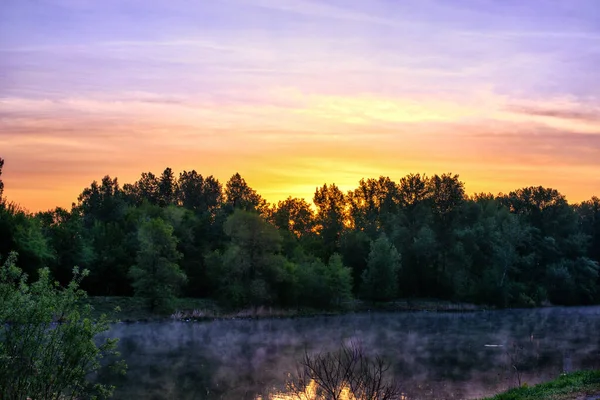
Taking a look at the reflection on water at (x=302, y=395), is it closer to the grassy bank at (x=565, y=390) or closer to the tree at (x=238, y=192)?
the grassy bank at (x=565, y=390)

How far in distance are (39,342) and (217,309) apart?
58.6 meters

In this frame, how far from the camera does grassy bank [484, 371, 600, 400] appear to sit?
2144 cm

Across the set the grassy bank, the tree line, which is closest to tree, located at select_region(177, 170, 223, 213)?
the tree line

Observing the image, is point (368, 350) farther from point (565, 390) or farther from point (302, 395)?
point (565, 390)

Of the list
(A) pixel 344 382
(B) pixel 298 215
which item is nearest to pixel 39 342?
(A) pixel 344 382

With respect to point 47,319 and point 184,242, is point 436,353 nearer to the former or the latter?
point 47,319

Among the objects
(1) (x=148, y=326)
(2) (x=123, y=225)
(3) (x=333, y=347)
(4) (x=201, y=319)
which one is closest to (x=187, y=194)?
(2) (x=123, y=225)

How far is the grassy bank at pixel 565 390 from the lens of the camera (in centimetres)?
2144

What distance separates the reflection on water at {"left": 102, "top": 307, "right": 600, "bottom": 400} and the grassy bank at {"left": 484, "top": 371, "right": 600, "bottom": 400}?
4892 millimetres

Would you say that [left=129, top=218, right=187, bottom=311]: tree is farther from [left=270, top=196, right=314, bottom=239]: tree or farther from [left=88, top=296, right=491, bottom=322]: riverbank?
[left=270, top=196, right=314, bottom=239]: tree

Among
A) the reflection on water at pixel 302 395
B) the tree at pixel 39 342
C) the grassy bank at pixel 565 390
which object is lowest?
the reflection on water at pixel 302 395

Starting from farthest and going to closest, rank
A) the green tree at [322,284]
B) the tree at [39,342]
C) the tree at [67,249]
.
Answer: the green tree at [322,284], the tree at [67,249], the tree at [39,342]

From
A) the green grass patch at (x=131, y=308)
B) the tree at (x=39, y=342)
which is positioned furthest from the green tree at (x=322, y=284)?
the tree at (x=39, y=342)

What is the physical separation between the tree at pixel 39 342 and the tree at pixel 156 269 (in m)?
51.5
